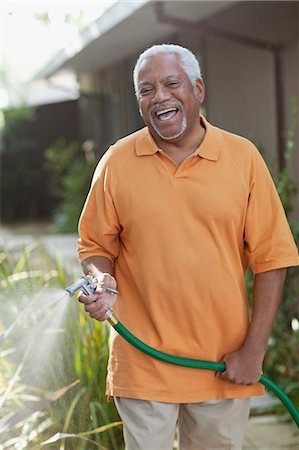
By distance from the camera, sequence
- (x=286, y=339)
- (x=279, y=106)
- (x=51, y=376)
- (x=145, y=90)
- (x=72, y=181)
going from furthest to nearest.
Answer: (x=72, y=181) → (x=279, y=106) → (x=286, y=339) → (x=51, y=376) → (x=145, y=90)

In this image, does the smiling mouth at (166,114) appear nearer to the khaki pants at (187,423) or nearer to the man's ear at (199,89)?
the man's ear at (199,89)

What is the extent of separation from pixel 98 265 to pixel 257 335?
517 millimetres

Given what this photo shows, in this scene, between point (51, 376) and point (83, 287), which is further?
point (51, 376)

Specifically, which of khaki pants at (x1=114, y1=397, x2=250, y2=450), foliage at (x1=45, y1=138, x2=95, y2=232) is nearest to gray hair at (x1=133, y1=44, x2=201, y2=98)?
khaki pants at (x1=114, y1=397, x2=250, y2=450)

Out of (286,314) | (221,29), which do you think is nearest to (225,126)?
(221,29)

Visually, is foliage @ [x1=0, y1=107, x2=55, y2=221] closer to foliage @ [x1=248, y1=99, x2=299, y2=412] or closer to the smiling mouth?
foliage @ [x1=248, y1=99, x2=299, y2=412]

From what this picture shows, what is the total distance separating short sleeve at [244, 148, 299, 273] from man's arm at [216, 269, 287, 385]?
5 centimetres

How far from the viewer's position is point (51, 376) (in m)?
3.11

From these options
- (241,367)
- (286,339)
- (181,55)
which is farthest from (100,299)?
(286,339)

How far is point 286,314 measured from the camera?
439cm

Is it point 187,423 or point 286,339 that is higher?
point 187,423

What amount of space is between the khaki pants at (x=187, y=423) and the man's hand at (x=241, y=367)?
0.32 ft

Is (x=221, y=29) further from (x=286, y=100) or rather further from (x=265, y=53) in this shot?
(x=286, y=100)

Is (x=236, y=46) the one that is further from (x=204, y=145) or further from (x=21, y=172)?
(x=21, y=172)
